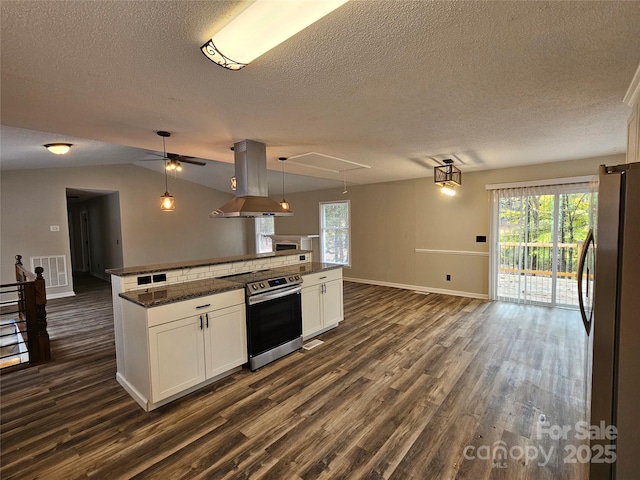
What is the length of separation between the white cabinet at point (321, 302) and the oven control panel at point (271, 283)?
278 millimetres

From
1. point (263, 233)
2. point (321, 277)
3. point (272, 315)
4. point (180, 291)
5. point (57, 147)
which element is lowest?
point (272, 315)

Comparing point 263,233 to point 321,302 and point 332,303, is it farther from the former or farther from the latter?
point 321,302

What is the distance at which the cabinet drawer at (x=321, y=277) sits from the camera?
12.4ft

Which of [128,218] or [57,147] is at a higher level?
[57,147]

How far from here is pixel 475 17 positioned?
1.35m

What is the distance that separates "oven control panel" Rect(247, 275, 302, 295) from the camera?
3018 millimetres

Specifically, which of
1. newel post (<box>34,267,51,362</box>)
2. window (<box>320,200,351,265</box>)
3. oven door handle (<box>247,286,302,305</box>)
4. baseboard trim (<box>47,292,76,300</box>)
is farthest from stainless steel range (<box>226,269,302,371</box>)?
baseboard trim (<box>47,292,76,300</box>)

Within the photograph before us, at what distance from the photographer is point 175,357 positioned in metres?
2.53

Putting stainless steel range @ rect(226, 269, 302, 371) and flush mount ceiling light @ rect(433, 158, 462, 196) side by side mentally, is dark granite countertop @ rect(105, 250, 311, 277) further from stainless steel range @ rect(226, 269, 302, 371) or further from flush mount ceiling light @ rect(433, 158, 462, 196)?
Result: flush mount ceiling light @ rect(433, 158, 462, 196)

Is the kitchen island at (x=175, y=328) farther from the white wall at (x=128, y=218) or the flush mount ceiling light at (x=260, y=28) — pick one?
the white wall at (x=128, y=218)

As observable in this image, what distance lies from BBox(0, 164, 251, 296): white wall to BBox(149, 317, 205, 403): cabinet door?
19.3ft

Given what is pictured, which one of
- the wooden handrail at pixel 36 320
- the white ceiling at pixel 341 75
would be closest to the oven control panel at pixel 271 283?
the white ceiling at pixel 341 75

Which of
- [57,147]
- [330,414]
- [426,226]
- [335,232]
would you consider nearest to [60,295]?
[57,147]

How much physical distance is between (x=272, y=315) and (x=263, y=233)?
6.75 metres
